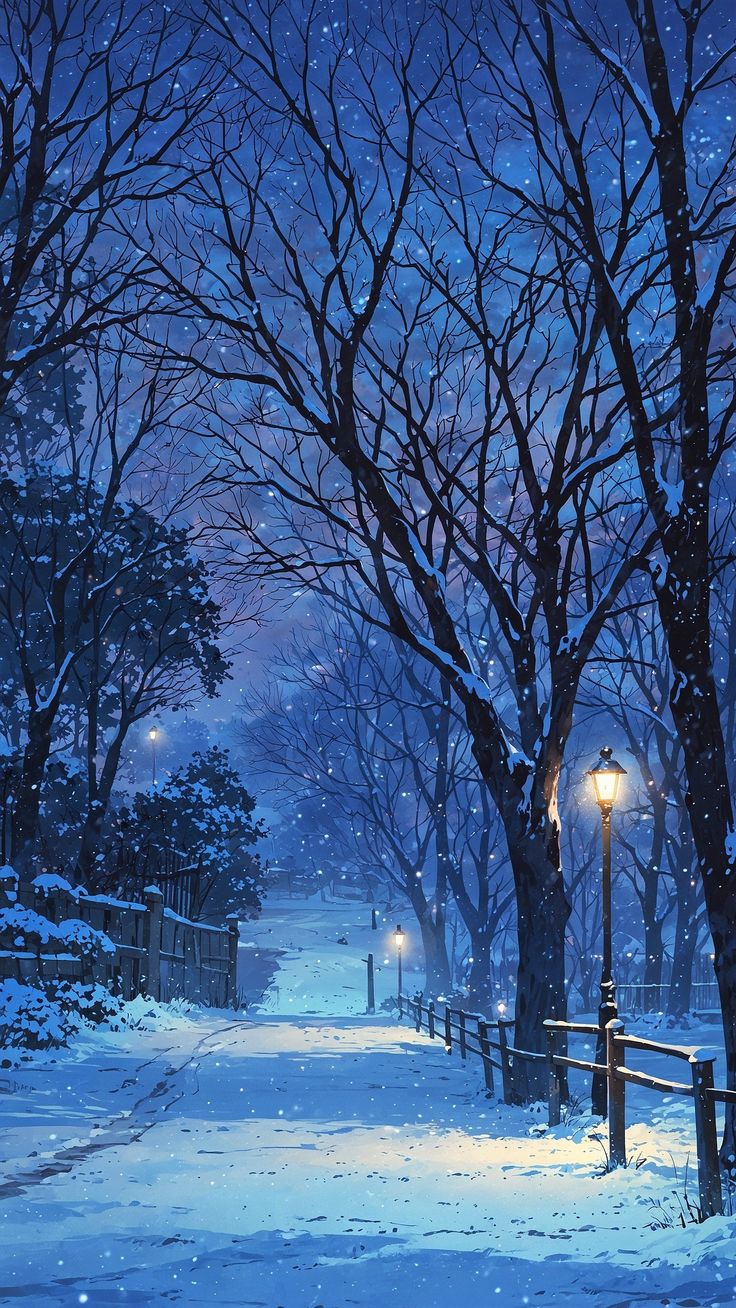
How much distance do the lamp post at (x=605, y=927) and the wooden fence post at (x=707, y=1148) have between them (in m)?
4.26

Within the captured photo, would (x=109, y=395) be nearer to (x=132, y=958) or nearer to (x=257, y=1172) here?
(x=132, y=958)

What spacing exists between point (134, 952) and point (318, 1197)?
14756 millimetres

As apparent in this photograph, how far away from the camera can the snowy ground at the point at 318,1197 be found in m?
6.35

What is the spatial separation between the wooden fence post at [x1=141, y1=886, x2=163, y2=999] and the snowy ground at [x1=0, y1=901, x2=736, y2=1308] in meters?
7.44

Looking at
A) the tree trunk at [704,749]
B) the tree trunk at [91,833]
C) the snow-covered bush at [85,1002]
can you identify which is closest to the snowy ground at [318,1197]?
the snow-covered bush at [85,1002]

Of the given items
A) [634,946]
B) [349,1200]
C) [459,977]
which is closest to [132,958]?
[349,1200]

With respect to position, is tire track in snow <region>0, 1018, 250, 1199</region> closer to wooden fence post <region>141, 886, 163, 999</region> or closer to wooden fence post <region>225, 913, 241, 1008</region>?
wooden fence post <region>141, 886, 163, 999</region>

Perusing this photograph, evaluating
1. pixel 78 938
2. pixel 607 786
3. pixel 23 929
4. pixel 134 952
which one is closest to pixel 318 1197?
pixel 607 786

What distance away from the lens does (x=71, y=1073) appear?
545 inches

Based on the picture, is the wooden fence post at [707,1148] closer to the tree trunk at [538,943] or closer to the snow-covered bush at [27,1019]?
the tree trunk at [538,943]

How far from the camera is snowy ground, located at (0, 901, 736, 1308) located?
6.35 m

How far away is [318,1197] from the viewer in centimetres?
859

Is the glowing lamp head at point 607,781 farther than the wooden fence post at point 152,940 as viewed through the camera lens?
Answer: No

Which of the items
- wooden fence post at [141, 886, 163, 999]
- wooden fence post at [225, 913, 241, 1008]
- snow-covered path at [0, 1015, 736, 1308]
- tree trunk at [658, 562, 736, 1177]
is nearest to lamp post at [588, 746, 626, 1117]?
snow-covered path at [0, 1015, 736, 1308]
